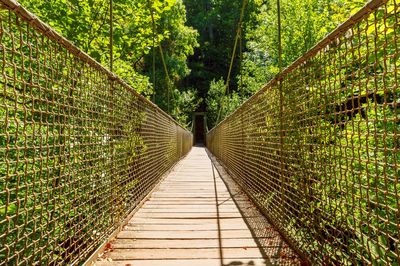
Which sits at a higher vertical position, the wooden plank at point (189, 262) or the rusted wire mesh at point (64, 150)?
the rusted wire mesh at point (64, 150)

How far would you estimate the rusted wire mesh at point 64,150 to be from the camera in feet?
3.61

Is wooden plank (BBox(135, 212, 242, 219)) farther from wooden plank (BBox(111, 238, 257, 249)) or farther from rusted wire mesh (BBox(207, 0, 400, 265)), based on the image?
wooden plank (BBox(111, 238, 257, 249))

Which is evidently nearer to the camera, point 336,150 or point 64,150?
point 64,150

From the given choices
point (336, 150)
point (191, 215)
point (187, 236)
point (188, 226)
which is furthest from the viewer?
point (191, 215)

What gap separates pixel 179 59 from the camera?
680 inches

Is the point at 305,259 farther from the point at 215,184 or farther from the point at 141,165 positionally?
the point at 215,184

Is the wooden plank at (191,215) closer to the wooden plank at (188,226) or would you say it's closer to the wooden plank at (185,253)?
the wooden plank at (188,226)

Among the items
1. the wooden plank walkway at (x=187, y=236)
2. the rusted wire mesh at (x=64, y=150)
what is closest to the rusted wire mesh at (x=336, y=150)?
the wooden plank walkway at (x=187, y=236)

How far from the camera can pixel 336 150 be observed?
6.34 ft

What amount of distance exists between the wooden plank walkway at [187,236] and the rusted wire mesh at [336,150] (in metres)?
0.26

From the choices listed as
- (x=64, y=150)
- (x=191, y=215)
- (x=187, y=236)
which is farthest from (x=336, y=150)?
(x=64, y=150)

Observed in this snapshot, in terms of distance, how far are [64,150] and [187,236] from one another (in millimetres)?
1027

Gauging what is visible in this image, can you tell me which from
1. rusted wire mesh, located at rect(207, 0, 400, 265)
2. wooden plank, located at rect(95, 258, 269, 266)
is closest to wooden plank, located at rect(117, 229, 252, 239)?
rusted wire mesh, located at rect(207, 0, 400, 265)

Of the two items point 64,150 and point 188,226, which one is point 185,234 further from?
point 64,150
